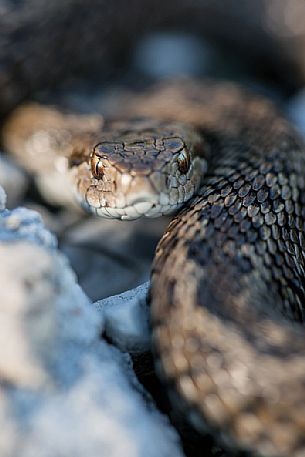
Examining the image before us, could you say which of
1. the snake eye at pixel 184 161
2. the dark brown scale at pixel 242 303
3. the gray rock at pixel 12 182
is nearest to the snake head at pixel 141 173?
the snake eye at pixel 184 161

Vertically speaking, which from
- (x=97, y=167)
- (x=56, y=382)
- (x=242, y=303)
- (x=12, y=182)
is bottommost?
(x=12, y=182)

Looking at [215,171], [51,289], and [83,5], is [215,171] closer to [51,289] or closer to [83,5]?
[51,289]

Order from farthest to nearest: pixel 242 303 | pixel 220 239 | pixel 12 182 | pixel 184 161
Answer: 1. pixel 12 182
2. pixel 184 161
3. pixel 220 239
4. pixel 242 303

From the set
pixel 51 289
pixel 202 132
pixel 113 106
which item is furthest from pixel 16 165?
pixel 51 289

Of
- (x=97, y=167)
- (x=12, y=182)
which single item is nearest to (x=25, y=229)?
(x=97, y=167)

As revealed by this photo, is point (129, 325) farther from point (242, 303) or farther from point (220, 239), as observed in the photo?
point (220, 239)

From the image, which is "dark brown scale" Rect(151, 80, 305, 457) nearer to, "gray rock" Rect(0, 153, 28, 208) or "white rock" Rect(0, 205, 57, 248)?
"white rock" Rect(0, 205, 57, 248)

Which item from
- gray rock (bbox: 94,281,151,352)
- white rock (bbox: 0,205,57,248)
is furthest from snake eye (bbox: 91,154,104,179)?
gray rock (bbox: 94,281,151,352)
